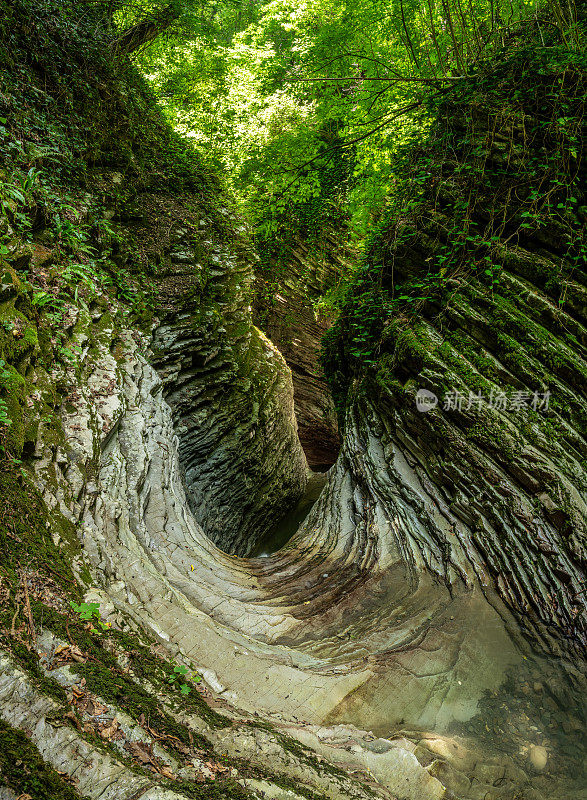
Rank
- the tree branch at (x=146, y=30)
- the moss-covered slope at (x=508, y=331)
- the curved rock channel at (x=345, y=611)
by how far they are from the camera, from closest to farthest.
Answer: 1. the curved rock channel at (x=345, y=611)
2. the moss-covered slope at (x=508, y=331)
3. the tree branch at (x=146, y=30)

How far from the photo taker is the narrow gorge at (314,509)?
2547 mm

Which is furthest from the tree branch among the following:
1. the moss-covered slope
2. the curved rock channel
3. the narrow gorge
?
the moss-covered slope

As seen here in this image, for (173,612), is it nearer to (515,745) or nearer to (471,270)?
(515,745)

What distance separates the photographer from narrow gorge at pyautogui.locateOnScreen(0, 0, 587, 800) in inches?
100

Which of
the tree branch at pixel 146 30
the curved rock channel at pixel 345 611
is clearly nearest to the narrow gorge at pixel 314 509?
the curved rock channel at pixel 345 611

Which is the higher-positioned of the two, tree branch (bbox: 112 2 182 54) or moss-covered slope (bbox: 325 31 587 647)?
tree branch (bbox: 112 2 182 54)

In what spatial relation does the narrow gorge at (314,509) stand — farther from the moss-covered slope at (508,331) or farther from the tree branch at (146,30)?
the tree branch at (146,30)

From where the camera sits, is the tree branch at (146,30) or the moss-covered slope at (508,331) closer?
the moss-covered slope at (508,331)

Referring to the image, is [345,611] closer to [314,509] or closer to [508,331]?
[314,509]

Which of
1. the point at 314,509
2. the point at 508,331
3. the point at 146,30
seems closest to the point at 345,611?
the point at 314,509

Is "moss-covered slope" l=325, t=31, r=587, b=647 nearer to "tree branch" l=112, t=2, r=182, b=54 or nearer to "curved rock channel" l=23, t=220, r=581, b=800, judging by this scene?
"curved rock channel" l=23, t=220, r=581, b=800

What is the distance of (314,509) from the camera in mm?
8703

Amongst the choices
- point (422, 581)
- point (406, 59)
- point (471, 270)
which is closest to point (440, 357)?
point (471, 270)

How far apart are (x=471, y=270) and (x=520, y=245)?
2.07 ft
